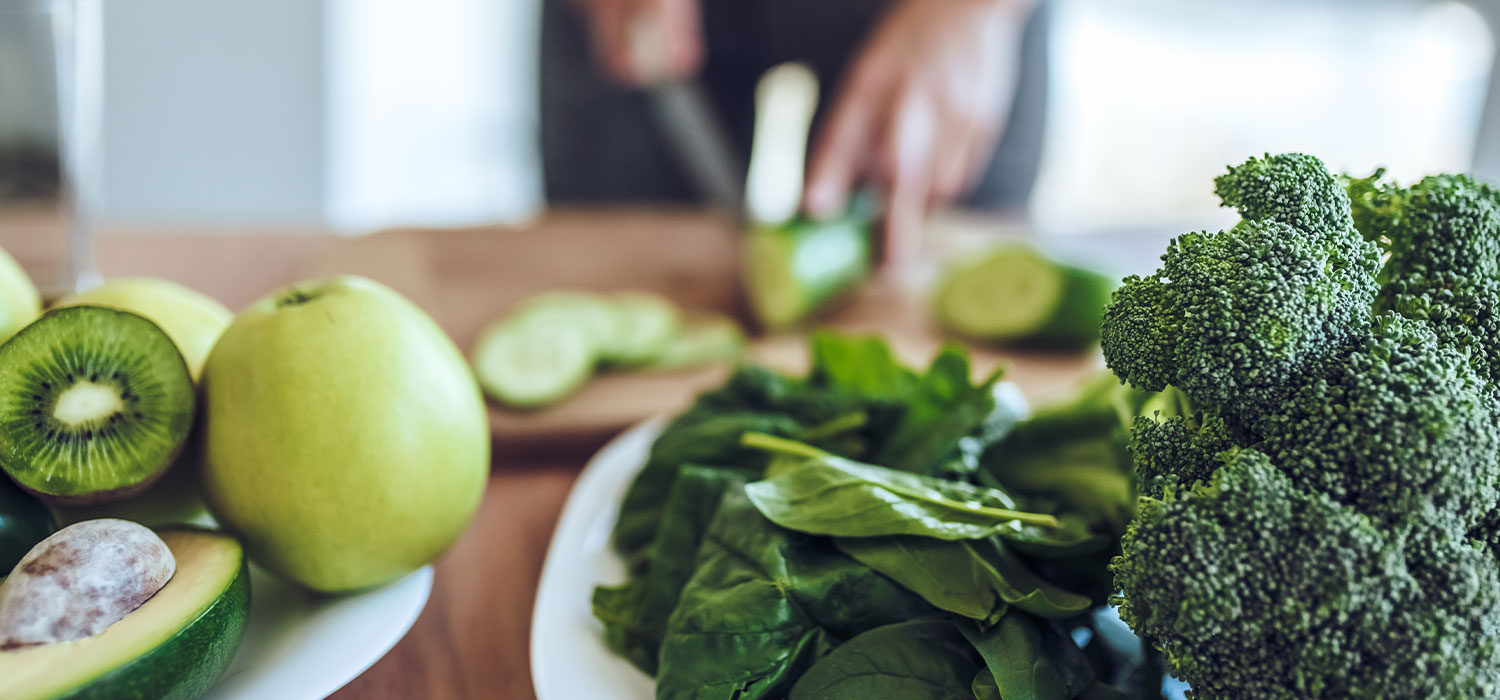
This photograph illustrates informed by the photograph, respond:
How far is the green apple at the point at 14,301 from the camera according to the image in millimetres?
646

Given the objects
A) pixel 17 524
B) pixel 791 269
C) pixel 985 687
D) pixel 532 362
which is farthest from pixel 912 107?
pixel 17 524

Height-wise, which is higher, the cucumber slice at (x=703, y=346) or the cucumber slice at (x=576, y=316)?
the cucumber slice at (x=576, y=316)

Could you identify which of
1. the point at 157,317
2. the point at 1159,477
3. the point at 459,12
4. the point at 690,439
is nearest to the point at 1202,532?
the point at 1159,477

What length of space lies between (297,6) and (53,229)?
2.26 m

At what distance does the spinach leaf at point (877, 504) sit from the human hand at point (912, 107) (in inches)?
41.0

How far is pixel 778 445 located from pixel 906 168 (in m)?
1.08

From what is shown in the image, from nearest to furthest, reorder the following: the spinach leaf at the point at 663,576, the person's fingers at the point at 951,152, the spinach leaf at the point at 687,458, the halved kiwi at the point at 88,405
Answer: the halved kiwi at the point at 88,405 < the spinach leaf at the point at 663,576 < the spinach leaf at the point at 687,458 < the person's fingers at the point at 951,152

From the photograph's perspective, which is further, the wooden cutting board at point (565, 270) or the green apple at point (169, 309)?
the wooden cutting board at point (565, 270)

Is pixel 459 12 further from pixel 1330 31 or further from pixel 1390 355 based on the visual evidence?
pixel 1390 355

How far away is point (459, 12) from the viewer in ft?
12.8

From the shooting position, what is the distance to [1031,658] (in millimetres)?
556

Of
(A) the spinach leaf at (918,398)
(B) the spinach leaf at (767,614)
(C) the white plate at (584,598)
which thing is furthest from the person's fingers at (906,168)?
(B) the spinach leaf at (767,614)

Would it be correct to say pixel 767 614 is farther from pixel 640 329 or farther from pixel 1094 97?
pixel 1094 97

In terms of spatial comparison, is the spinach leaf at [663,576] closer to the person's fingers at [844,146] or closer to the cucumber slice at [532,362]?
the cucumber slice at [532,362]
